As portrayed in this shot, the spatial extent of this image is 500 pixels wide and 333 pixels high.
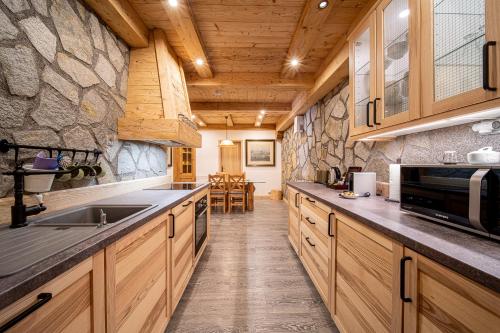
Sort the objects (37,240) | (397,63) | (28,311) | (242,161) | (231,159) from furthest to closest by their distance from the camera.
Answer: (231,159) < (242,161) < (397,63) < (37,240) < (28,311)

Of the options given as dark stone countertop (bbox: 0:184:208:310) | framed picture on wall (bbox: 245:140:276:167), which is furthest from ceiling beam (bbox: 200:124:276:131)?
dark stone countertop (bbox: 0:184:208:310)

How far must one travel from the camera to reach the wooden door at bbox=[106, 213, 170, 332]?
0.86m

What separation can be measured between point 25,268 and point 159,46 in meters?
2.25

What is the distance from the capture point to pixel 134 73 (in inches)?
87.0

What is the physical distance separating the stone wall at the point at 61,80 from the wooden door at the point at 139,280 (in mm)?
701

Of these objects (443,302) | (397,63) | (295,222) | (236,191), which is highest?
(397,63)

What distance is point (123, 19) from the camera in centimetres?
178

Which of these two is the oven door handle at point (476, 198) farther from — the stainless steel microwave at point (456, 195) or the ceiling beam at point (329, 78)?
the ceiling beam at point (329, 78)

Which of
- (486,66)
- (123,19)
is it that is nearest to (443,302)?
(486,66)

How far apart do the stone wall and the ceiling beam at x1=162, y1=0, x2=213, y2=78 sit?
60 cm

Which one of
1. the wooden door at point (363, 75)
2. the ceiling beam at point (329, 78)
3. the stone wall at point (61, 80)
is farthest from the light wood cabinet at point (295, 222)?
the stone wall at point (61, 80)

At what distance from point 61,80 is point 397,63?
7.13ft

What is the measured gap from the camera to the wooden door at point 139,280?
86 centimetres

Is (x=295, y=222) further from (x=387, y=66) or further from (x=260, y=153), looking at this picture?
(x=260, y=153)
